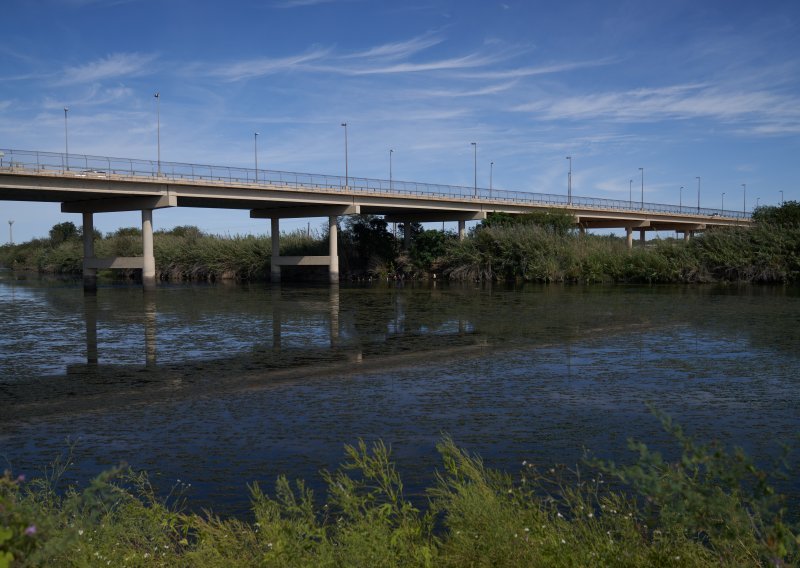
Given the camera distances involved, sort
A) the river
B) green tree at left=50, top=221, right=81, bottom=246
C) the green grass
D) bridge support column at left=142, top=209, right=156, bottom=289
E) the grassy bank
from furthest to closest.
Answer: green tree at left=50, top=221, right=81, bottom=246 → the green grass → the grassy bank → bridge support column at left=142, top=209, right=156, bottom=289 → the river

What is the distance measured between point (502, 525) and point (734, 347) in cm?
1395

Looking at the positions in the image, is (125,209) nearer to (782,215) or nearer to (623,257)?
(623,257)

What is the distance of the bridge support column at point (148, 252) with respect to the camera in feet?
156

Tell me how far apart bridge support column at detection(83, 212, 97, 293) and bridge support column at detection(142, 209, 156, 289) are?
12.8 feet

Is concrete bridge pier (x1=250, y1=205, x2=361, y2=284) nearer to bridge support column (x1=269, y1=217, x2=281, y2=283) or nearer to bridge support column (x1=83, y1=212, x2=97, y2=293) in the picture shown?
bridge support column (x1=269, y1=217, x2=281, y2=283)

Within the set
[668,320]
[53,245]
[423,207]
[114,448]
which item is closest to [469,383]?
[114,448]

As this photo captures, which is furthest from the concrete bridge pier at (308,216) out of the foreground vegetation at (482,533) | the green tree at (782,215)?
the foreground vegetation at (482,533)

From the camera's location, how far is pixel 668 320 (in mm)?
24359

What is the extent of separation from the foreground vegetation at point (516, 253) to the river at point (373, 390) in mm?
24824

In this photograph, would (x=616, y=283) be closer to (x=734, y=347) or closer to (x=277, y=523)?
(x=734, y=347)

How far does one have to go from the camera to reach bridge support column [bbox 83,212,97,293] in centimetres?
4950

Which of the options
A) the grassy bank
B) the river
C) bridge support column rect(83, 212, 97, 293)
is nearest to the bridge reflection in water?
the river

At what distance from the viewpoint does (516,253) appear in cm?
5794

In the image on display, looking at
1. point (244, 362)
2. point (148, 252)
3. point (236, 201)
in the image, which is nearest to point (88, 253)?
point (148, 252)
